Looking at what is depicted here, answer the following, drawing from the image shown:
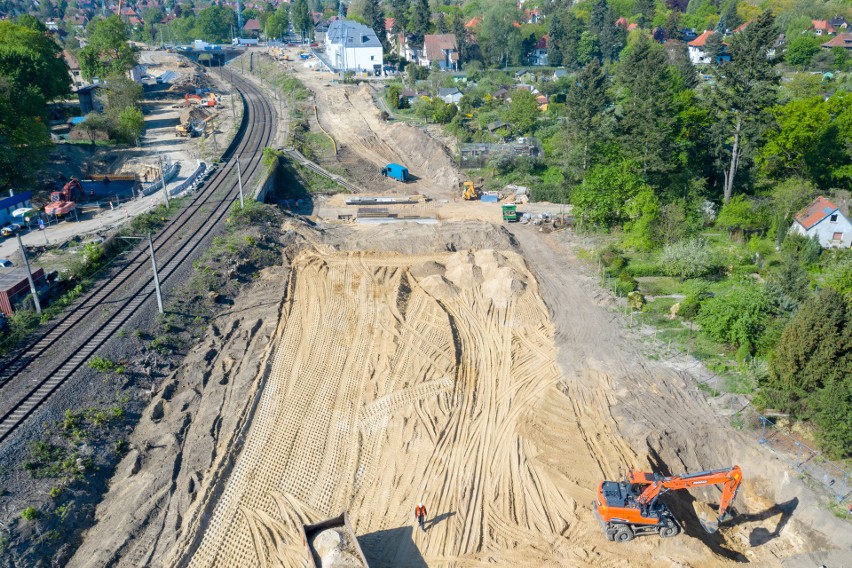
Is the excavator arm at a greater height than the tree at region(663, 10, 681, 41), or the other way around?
the tree at region(663, 10, 681, 41)

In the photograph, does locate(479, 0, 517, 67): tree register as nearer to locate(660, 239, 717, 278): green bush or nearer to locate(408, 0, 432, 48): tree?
locate(408, 0, 432, 48): tree

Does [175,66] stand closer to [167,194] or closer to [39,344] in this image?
[167,194]

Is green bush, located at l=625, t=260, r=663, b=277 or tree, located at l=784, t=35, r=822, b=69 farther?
tree, located at l=784, t=35, r=822, b=69

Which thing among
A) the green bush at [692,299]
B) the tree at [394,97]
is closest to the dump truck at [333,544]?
the green bush at [692,299]

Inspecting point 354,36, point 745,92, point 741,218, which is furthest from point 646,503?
point 354,36

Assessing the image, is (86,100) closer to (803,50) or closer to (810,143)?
(810,143)

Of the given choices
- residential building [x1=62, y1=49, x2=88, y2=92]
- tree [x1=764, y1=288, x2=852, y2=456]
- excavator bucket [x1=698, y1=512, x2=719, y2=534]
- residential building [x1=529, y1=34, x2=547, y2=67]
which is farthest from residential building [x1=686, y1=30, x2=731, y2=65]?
excavator bucket [x1=698, y1=512, x2=719, y2=534]
